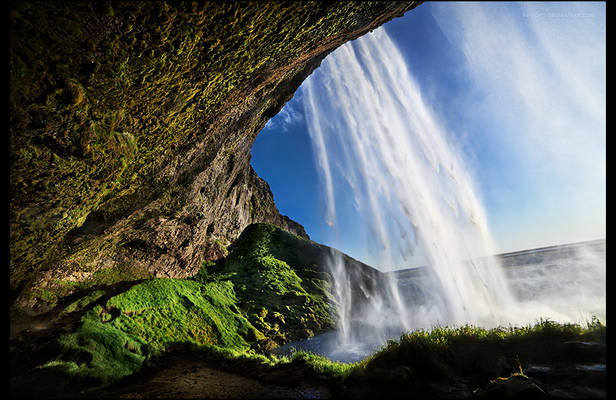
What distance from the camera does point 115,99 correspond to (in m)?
6.49

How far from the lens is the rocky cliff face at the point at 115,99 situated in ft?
16.4

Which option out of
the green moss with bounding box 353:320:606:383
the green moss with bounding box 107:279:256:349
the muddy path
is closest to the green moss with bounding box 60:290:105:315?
the green moss with bounding box 107:279:256:349

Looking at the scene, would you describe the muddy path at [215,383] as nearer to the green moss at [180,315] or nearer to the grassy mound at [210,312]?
the grassy mound at [210,312]

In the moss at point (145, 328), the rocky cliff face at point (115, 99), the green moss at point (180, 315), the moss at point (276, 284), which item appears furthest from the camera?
the moss at point (276, 284)

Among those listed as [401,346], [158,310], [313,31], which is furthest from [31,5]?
[158,310]

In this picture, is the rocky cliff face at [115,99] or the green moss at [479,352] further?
the green moss at [479,352]

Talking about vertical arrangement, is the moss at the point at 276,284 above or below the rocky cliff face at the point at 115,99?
below

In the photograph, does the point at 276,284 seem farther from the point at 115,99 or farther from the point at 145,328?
the point at 115,99

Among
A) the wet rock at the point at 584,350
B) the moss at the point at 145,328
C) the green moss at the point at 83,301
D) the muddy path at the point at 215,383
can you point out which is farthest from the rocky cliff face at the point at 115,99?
the wet rock at the point at 584,350

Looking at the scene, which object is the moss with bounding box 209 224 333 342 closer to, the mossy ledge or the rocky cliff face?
the mossy ledge

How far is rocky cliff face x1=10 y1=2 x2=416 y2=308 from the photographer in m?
5.00

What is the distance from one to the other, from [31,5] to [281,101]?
15.7 m

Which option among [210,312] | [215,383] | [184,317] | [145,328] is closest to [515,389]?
[215,383]
